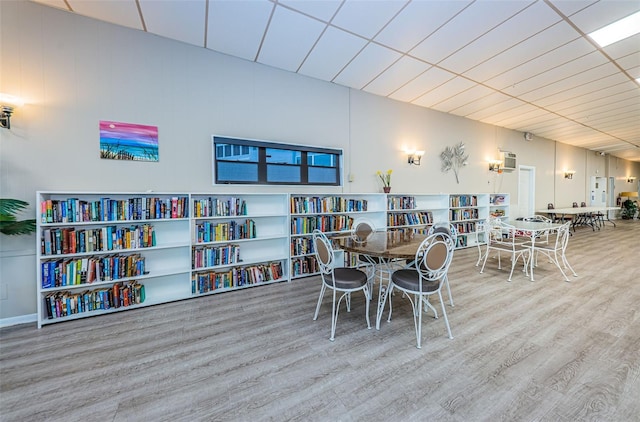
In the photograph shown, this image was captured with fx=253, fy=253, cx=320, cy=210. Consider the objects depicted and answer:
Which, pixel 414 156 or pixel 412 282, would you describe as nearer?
pixel 412 282

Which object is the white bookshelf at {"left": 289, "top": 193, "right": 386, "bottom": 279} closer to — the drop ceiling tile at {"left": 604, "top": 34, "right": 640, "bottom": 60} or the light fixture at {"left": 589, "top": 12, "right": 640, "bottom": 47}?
the light fixture at {"left": 589, "top": 12, "right": 640, "bottom": 47}

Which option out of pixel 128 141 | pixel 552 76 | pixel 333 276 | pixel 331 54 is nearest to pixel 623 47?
pixel 552 76

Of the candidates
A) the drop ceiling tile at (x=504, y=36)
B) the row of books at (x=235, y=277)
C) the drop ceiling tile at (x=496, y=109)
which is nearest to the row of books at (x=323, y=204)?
the row of books at (x=235, y=277)

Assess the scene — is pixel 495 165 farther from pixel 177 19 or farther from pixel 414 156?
pixel 177 19

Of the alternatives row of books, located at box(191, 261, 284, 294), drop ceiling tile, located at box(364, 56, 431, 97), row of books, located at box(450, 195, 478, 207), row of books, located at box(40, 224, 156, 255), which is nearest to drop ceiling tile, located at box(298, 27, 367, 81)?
drop ceiling tile, located at box(364, 56, 431, 97)

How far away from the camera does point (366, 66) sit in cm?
406

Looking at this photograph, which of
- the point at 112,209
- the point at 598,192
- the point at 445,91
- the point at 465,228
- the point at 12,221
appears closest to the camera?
the point at 12,221

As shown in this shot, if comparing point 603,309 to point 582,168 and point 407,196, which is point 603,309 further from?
point 582,168

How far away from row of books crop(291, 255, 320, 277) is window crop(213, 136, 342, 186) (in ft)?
4.15

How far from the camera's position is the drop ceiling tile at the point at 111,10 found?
9.01 feet

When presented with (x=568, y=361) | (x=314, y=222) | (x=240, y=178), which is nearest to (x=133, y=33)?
(x=240, y=178)

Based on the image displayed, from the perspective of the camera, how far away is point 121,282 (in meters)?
3.05

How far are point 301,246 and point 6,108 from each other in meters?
3.62

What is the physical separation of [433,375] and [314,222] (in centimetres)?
269
